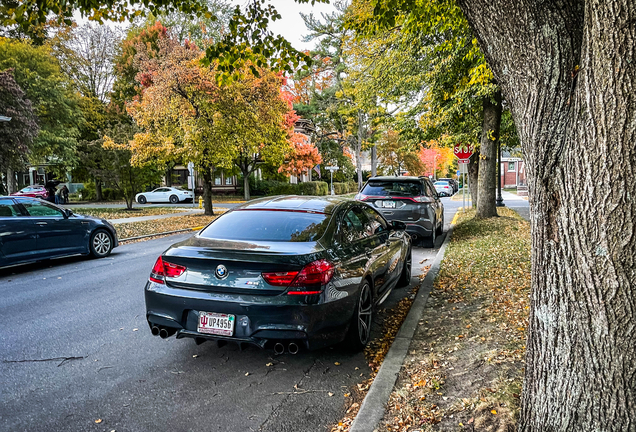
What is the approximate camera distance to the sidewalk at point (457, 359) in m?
3.02

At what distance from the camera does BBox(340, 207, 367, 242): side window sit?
4.76 meters

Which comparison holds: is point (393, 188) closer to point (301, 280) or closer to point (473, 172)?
point (301, 280)

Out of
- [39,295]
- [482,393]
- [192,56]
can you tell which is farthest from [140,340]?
[192,56]

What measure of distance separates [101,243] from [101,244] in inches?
0.9

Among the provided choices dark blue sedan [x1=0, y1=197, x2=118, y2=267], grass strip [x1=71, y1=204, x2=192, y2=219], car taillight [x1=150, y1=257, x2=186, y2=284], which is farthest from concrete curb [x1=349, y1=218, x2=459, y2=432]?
grass strip [x1=71, y1=204, x2=192, y2=219]

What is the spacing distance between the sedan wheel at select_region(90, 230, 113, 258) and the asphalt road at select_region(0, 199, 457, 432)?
14.3 feet

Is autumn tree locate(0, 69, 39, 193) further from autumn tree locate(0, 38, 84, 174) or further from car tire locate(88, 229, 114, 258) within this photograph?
car tire locate(88, 229, 114, 258)

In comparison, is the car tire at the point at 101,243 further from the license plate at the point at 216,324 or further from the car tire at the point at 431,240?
the car tire at the point at 431,240

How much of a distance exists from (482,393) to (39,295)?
6.67 metres

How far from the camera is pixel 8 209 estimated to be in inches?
341

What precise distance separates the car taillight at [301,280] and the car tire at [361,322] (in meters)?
0.68

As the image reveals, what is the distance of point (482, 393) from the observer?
326 cm

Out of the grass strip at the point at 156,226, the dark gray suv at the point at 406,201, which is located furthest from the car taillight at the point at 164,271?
the grass strip at the point at 156,226

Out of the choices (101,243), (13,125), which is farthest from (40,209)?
(13,125)
